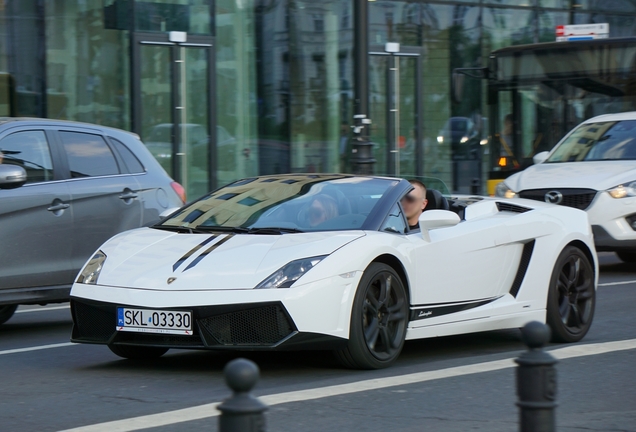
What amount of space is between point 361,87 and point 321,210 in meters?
6.71

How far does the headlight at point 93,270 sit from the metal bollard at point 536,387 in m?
3.68

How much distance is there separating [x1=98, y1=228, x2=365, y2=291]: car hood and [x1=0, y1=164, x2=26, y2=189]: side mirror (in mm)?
1555

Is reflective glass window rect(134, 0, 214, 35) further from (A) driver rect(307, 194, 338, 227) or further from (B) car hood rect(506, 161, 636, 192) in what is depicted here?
(A) driver rect(307, 194, 338, 227)

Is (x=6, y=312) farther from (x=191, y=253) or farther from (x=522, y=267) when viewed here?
(x=522, y=267)

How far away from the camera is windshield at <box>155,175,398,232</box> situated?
7129 mm

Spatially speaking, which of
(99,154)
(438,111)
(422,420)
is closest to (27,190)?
(99,154)

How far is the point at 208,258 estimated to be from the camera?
6.59 m

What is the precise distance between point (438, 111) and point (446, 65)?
1.07 meters

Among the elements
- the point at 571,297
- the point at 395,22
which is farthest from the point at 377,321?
the point at 395,22

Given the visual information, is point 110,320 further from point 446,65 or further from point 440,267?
point 446,65

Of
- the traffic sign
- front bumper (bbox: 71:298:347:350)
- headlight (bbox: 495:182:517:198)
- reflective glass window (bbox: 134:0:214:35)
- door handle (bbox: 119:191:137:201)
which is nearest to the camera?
front bumper (bbox: 71:298:347:350)

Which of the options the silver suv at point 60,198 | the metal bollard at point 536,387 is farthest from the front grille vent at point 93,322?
the metal bollard at point 536,387

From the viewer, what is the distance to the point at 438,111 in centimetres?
2617

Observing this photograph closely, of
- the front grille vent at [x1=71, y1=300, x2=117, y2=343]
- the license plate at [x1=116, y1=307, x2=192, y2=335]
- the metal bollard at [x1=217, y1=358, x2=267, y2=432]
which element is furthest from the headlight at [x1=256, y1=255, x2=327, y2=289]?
the metal bollard at [x1=217, y1=358, x2=267, y2=432]
